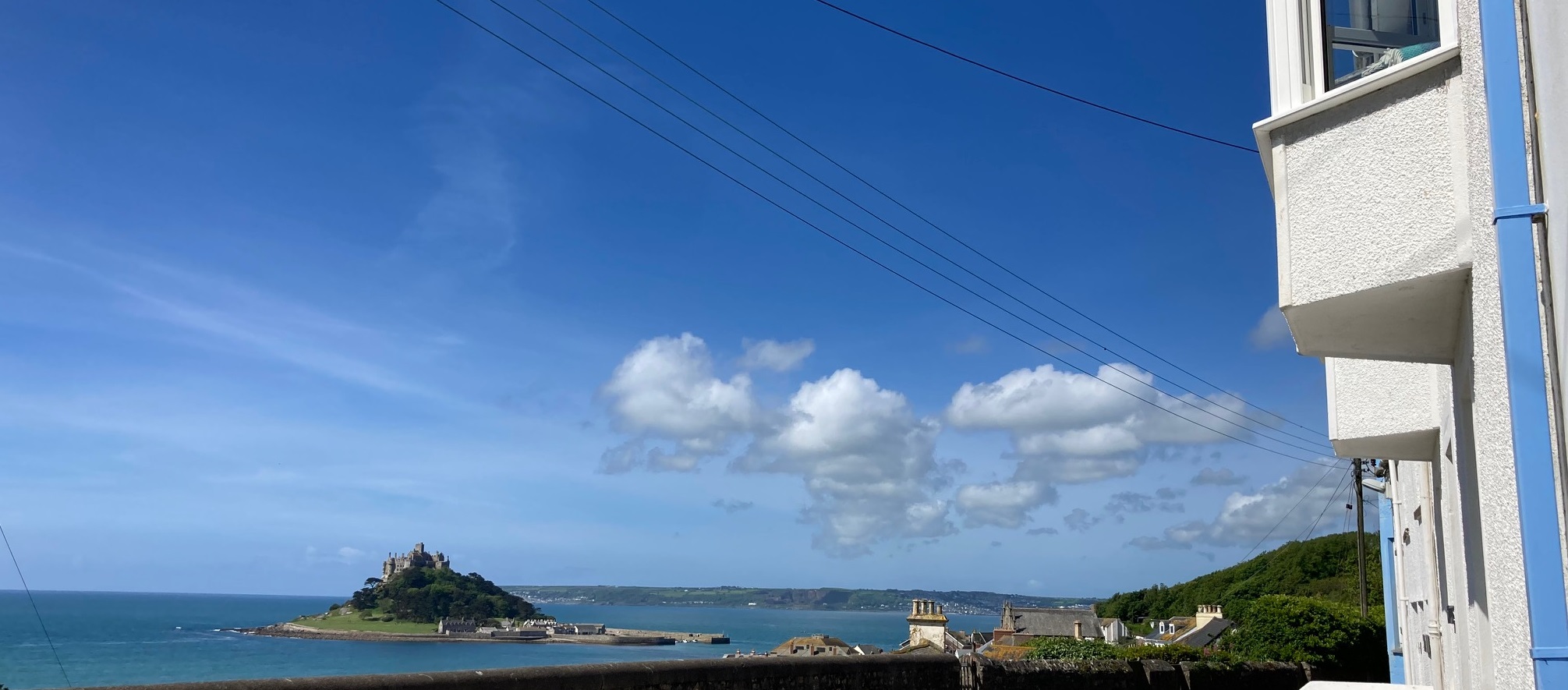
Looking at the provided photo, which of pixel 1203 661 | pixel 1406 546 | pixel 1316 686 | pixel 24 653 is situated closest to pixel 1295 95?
pixel 1316 686

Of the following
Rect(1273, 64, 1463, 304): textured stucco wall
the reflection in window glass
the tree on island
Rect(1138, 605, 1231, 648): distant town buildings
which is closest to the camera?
Rect(1273, 64, 1463, 304): textured stucco wall

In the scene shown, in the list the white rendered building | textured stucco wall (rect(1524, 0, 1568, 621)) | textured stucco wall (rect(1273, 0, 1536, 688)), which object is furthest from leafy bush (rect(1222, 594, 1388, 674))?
textured stucco wall (rect(1524, 0, 1568, 621))

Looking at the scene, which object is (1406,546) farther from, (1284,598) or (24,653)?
(24,653)

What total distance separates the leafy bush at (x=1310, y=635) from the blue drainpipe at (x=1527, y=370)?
64.7ft

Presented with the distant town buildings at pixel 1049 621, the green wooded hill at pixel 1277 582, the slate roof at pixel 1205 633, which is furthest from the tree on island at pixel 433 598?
the slate roof at pixel 1205 633

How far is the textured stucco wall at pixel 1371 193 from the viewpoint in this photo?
3.51m

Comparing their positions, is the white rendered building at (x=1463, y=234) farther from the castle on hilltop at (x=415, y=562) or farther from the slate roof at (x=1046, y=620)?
the castle on hilltop at (x=415, y=562)

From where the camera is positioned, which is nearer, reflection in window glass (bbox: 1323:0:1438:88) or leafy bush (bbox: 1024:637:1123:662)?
reflection in window glass (bbox: 1323:0:1438:88)

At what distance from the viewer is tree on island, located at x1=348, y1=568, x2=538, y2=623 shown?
15212 centimetres

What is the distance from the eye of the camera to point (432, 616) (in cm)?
15088

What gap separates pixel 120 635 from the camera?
6442 inches

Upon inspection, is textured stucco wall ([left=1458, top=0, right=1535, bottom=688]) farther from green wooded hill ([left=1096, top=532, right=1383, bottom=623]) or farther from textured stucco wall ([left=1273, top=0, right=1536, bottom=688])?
green wooded hill ([left=1096, top=532, right=1383, bottom=623])

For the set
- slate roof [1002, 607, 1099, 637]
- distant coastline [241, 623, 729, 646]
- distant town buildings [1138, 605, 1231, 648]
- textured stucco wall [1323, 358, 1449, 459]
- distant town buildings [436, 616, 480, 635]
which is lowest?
distant coastline [241, 623, 729, 646]

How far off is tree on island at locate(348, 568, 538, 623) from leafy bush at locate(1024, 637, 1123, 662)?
148m
